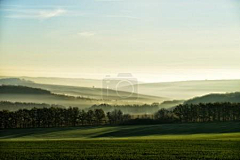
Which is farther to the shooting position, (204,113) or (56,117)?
Answer: (204,113)

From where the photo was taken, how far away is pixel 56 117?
2127 inches

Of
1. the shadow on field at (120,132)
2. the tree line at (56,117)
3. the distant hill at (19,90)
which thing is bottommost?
the shadow on field at (120,132)

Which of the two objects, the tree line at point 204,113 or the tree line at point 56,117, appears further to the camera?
the tree line at point 204,113

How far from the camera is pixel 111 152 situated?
19.4 metres

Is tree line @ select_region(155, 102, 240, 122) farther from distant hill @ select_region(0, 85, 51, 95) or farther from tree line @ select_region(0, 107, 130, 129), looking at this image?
distant hill @ select_region(0, 85, 51, 95)

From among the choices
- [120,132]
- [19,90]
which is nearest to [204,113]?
[120,132]

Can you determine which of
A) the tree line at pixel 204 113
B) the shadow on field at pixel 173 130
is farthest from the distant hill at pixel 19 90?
the shadow on field at pixel 173 130

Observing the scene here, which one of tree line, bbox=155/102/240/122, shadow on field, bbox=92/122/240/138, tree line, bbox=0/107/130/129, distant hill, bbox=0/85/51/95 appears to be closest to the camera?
shadow on field, bbox=92/122/240/138

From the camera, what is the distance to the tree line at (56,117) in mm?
51987

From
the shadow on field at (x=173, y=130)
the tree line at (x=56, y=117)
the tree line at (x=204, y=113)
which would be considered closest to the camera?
the shadow on field at (x=173, y=130)

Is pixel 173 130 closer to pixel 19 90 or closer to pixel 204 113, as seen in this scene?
pixel 204 113

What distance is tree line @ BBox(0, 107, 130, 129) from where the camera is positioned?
171ft

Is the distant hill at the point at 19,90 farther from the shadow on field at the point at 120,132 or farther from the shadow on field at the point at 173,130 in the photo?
the shadow on field at the point at 173,130

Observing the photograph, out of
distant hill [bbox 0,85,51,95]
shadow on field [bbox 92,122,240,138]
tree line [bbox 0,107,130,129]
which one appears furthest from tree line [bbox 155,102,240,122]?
distant hill [bbox 0,85,51,95]
